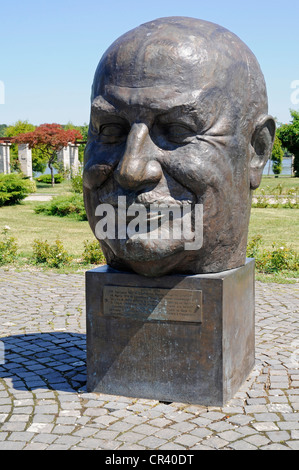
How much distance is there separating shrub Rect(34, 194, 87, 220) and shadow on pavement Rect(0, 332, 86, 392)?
11174 millimetres

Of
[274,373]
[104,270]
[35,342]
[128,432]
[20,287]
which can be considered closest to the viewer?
[128,432]

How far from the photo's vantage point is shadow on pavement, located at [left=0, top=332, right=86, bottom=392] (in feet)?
15.3

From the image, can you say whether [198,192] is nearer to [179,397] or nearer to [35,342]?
[179,397]

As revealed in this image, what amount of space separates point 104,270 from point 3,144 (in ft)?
93.2

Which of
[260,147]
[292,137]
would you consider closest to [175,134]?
[260,147]

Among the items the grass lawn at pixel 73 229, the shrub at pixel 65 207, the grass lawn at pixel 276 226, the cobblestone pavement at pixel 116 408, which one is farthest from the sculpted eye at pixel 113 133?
the shrub at pixel 65 207

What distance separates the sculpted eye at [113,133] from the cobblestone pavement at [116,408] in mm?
1995

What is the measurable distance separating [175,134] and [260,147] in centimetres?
88

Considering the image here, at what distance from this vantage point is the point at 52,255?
33.2ft

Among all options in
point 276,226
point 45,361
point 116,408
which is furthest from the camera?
point 276,226

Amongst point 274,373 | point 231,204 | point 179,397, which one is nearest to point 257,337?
point 274,373

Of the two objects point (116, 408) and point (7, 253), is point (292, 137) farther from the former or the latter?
point (116, 408)

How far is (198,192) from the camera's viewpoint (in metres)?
3.93

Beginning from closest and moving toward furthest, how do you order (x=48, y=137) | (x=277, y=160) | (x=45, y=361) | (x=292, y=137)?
(x=45, y=361) → (x=48, y=137) → (x=292, y=137) → (x=277, y=160)
